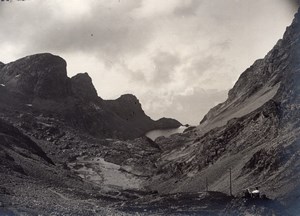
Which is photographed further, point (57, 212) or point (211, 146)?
point (211, 146)

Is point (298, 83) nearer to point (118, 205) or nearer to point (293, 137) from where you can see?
point (293, 137)

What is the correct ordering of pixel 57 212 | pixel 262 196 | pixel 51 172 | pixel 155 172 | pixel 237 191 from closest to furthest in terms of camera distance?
pixel 57 212 → pixel 262 196 → pixel 237 191 → pixel 51 172 → pixel 155 172

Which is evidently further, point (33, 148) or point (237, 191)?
point (33, 148)

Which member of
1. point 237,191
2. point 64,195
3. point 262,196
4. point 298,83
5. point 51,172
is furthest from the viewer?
point 51,172

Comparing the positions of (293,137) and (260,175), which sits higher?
(293,137)

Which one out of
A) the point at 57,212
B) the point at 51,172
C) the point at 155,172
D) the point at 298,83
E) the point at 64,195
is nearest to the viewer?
the point at 57,212

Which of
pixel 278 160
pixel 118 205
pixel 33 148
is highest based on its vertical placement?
pixel 33 148

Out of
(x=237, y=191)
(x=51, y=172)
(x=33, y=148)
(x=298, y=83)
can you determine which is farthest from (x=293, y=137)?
(x=33, y=148)

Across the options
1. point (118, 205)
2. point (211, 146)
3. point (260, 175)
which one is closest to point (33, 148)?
point (211, 146)

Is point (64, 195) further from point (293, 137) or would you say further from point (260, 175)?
point (293, 137)
